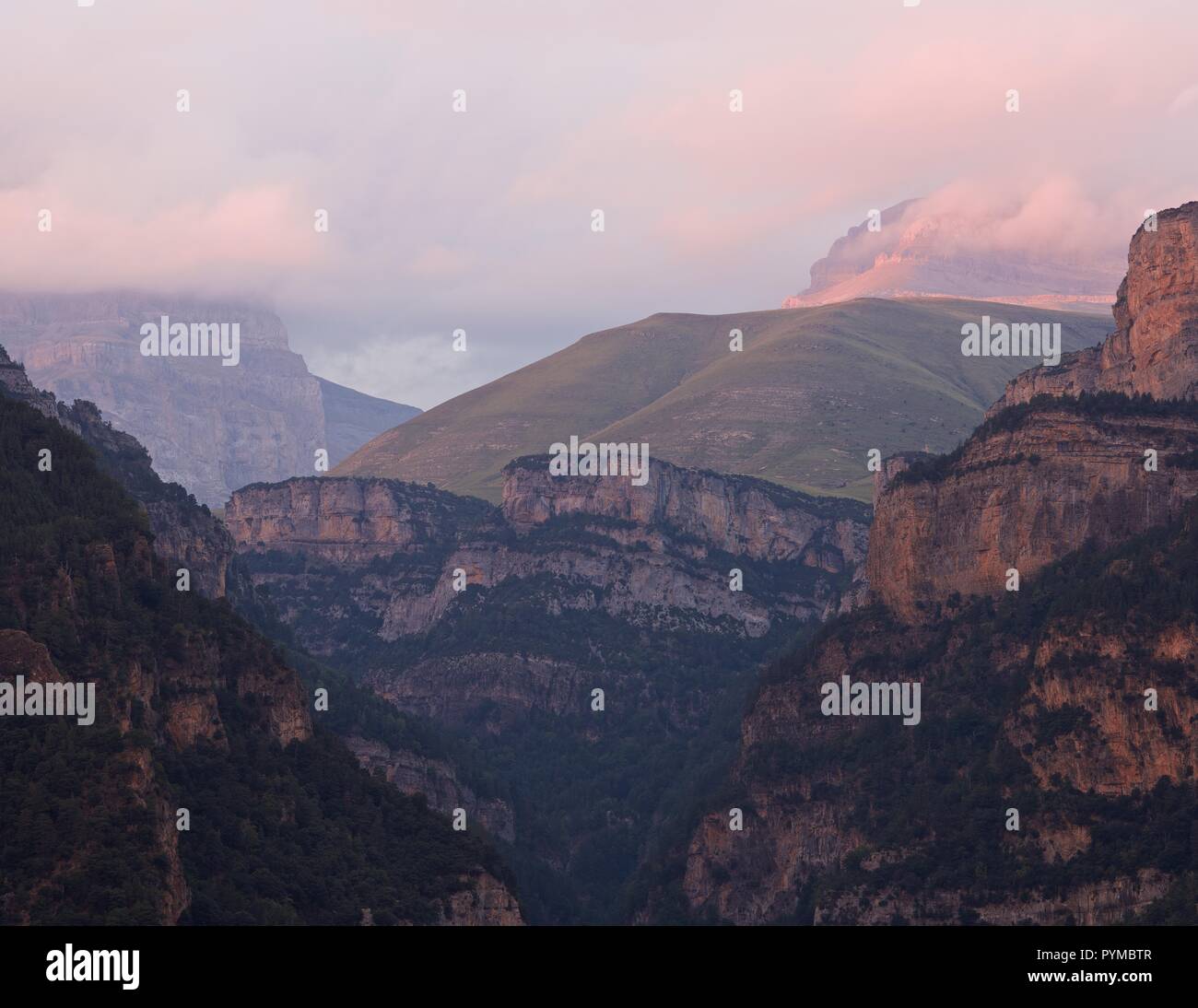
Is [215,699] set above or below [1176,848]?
above

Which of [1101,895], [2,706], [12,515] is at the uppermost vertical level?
[12,515]

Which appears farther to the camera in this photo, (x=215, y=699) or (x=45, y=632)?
(x=215, y=699)
